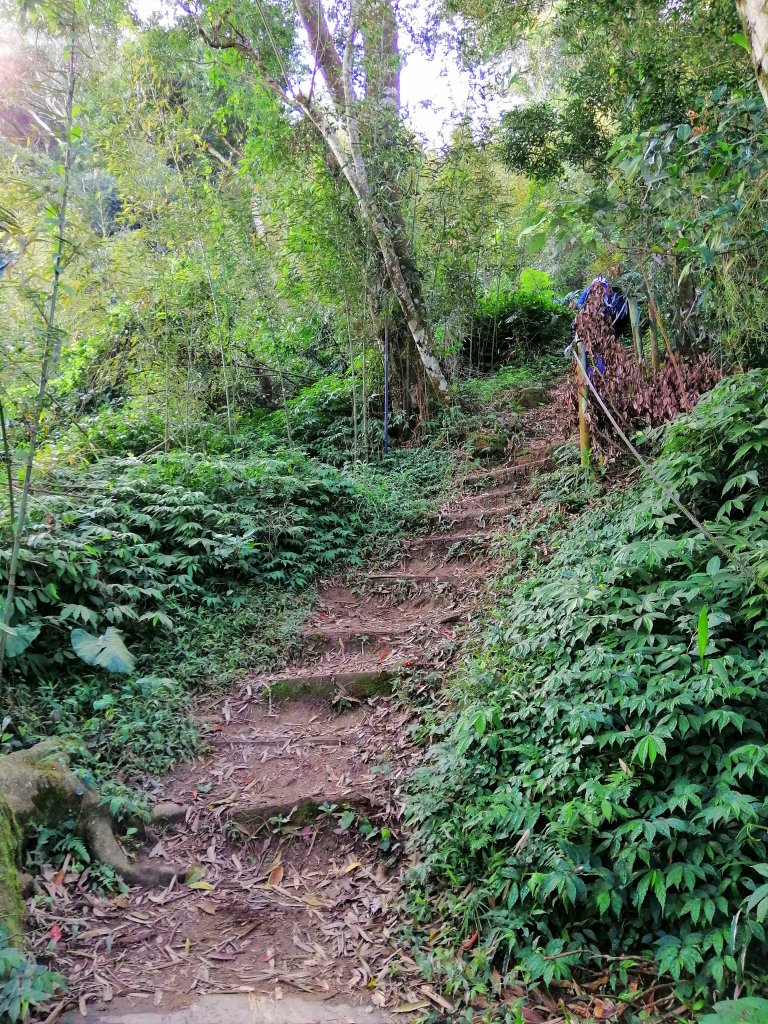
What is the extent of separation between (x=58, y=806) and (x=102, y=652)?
1.01 meters

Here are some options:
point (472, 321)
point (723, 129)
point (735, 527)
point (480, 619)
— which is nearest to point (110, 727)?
point (480, 619)

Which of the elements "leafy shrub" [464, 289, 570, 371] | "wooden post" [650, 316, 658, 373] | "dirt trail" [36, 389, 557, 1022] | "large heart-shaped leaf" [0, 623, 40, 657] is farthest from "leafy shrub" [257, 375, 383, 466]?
"large heart-shaped leaf" [0, 623, 40, 657]

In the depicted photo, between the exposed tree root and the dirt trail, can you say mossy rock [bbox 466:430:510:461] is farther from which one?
the exposed tree root

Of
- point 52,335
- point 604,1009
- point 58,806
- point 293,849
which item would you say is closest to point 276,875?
point 293,849

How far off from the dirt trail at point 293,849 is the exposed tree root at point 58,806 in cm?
10

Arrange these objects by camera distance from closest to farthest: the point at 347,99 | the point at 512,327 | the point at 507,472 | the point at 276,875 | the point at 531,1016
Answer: the point at 531,1016 < the point at 276,875 < the point at 507,472 < the point at 347,99 < the point at 512,327

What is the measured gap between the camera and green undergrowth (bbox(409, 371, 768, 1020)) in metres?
2.34

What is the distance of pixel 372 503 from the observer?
6.65 m

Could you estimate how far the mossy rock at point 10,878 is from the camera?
235cm

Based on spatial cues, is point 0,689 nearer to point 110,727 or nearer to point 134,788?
point 110,727

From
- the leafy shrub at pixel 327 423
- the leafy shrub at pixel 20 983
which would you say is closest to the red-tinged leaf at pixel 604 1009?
the leafy shrub at pixel 20 983

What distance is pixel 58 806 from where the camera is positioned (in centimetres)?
302

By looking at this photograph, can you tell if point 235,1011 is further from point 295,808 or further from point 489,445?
point 489,445

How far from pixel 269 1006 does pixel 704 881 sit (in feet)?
5.36
